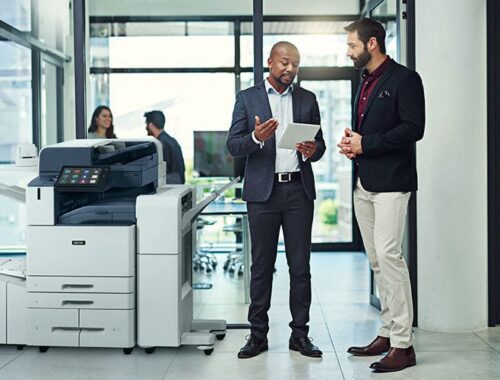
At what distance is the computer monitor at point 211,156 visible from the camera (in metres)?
6.15

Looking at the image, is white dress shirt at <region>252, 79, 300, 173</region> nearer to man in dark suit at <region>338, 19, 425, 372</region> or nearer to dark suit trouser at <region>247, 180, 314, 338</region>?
dark suit trouser at <region>247, 180, 314, 338</region>

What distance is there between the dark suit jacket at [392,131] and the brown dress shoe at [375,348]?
2.79 feet

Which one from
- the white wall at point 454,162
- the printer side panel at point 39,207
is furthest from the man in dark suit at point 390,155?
the printer side panel at point 39,207

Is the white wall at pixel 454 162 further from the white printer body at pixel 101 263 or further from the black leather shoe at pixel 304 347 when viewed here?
the white printer body at pixel 101 263

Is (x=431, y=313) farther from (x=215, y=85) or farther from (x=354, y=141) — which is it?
(x=215, y=85)

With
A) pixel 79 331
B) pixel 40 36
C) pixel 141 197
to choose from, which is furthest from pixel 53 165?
pixel 40 36

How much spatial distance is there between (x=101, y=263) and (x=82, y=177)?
1.51ft

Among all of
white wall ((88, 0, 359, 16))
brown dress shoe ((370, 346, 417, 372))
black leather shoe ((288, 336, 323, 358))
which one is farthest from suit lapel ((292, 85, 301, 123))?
brown dress shoe ((370, 346, 417, 372))

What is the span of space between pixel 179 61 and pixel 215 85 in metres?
0.31

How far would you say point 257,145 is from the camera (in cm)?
418

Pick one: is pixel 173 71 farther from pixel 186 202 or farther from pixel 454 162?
pixel 454 162

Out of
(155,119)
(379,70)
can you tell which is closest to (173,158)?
(155,119)

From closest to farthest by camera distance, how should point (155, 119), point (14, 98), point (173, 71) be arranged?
point (155, 119) < point (173, 71) < point (14, 98)

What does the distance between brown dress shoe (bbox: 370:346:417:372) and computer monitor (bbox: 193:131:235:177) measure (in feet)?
8.42
